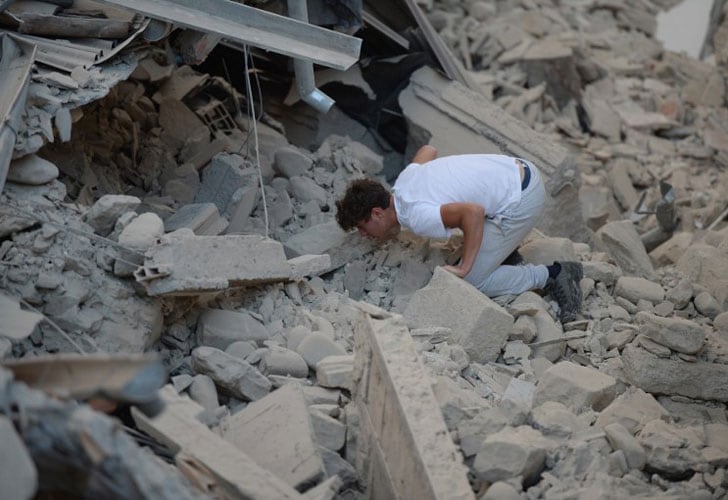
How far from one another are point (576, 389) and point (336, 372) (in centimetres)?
130

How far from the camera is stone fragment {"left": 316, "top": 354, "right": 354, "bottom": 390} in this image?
466 centimetres

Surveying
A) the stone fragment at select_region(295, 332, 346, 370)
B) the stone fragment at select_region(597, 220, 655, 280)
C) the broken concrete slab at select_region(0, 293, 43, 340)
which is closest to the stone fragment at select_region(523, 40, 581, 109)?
the stone fragment at select_region(597, 220, 655, 280)

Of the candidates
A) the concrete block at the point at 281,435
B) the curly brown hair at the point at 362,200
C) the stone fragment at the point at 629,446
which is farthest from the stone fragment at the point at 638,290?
the concrete block at the point at 281,435

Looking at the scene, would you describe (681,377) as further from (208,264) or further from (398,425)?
(208,264)

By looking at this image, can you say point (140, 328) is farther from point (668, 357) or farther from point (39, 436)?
point (668, 357)

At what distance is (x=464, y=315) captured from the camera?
527 cm

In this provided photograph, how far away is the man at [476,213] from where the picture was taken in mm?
5672

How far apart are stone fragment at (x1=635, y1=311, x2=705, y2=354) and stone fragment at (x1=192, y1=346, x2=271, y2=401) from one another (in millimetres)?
2246

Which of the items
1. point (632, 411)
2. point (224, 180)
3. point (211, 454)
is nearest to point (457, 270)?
point (632, 411)

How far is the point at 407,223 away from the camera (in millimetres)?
5805

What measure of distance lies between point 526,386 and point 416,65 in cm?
353

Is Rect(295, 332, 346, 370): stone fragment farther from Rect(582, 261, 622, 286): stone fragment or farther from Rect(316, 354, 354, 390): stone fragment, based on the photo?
Rect(582, 261, 622, 286): stone fragment

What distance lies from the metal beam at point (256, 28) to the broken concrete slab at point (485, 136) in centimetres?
211

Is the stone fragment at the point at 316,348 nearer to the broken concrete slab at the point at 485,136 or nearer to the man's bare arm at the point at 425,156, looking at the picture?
the man's bare arm at the point at 425,156
